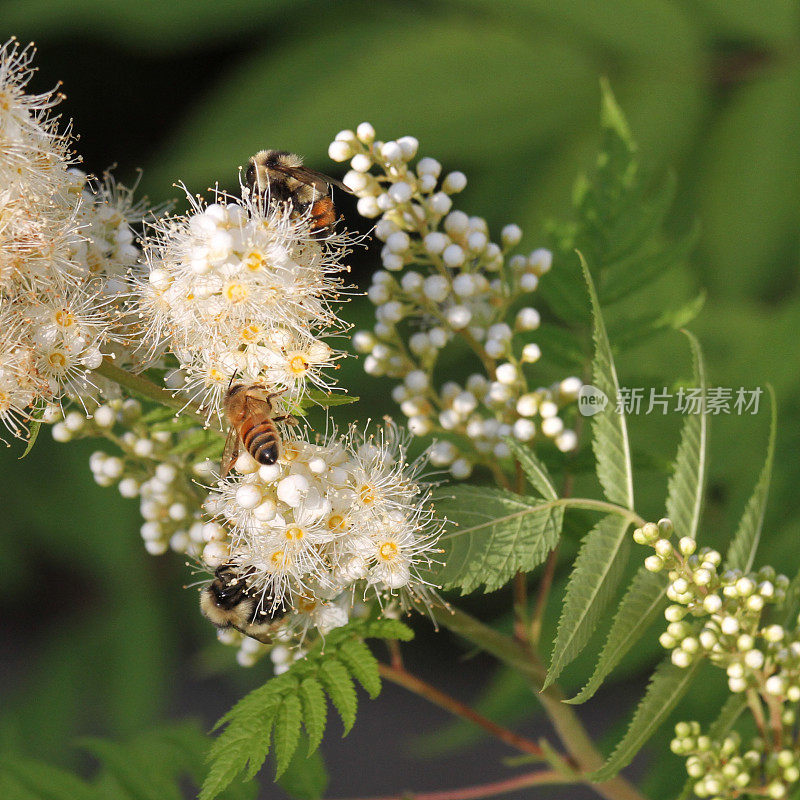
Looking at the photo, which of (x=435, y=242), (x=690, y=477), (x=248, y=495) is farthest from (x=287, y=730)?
(x=435, y=242)

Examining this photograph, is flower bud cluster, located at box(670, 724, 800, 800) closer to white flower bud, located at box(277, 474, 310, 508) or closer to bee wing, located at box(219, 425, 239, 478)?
white flower bud, located at box(277, 474, 310, 508)

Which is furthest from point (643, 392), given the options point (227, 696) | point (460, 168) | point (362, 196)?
point (227, 696)

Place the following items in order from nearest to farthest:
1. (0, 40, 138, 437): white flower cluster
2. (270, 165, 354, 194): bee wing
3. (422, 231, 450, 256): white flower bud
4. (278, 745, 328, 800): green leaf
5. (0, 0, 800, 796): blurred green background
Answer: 1. (0, 40, 138, 437): white flower cluster
2. (270, 165, 354, 194): bee wing
3. (422, 231, 450, 256): white flower bud
4. (278, 745, 328, 800): green leaf
5. (0, 0, 800, 796): blurred green background

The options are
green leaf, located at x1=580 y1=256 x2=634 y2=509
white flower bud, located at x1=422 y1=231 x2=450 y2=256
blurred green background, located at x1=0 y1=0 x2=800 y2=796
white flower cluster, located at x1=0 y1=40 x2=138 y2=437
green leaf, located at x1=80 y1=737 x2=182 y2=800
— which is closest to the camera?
white flower cluster, located at x1=0 y1=40 x2=138 y2=437

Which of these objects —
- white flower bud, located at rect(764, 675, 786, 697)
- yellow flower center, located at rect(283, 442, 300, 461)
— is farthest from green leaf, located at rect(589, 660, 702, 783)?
yellow flower center, located at rect(283, 442, 300, 461)

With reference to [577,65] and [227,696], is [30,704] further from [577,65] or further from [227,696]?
[577,65]
